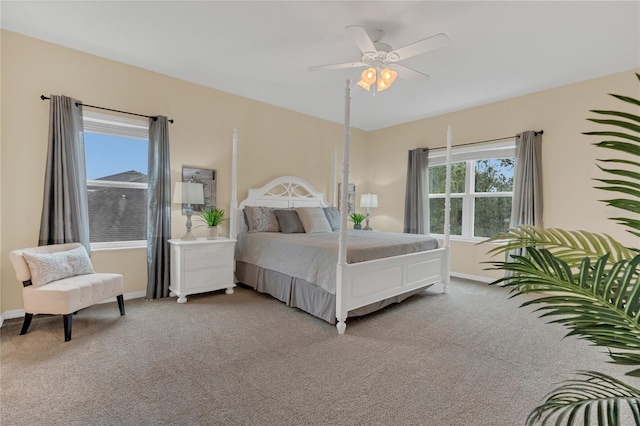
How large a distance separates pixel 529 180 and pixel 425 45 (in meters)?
2.78

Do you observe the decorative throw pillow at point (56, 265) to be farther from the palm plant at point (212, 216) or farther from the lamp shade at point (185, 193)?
the palm plant at point (212, 216)

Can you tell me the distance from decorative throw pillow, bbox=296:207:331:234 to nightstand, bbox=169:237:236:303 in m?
1.06

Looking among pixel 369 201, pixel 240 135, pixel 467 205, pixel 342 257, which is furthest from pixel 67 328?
pixel 467 205

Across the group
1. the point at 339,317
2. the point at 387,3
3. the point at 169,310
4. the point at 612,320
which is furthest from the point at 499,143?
the point at 169,310

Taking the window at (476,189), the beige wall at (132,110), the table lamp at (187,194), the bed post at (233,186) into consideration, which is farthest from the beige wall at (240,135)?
the table lamp at (187,194)

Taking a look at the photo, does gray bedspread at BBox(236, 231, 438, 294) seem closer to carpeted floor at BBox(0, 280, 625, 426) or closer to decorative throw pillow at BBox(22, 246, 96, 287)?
carpeted floor at BBox(0, 280, 625, 426)

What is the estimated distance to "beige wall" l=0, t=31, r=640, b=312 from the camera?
2955mm

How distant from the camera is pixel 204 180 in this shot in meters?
4.14

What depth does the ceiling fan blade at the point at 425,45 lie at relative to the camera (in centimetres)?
225

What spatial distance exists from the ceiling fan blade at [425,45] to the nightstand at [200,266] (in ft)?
9.37

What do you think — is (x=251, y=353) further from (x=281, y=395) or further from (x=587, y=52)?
(x=587, y=52)

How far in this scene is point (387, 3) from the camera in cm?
236

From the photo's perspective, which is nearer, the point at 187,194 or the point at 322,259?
the point at 322,259

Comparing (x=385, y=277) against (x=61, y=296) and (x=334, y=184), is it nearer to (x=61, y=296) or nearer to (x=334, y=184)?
(x=334, y=184)
